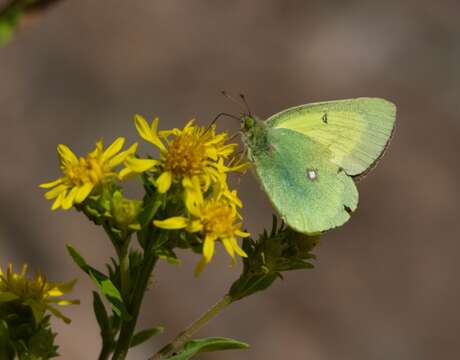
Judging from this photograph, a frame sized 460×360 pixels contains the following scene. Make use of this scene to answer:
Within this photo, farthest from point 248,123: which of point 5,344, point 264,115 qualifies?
point 264,115

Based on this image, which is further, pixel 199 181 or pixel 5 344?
pixel 199 181

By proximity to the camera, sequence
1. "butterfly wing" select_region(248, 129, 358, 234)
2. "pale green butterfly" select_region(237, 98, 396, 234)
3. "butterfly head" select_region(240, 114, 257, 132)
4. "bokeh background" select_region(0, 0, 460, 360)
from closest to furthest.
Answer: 1. "butterfly wing" select_region(248, 129, 358, 234)
2. "pale green butterfly" select_region(237, 98, 396, 234)
3. "butterfly head" select_region(240, 114, 257, 132)
4. "bokeh background" select_region(0, 0, 460, 360)

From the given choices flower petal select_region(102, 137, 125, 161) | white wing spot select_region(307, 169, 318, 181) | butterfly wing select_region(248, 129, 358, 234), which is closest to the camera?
flower petal select_region(102, 137, 125, 161)

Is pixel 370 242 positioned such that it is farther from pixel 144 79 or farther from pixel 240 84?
pixel 144 79

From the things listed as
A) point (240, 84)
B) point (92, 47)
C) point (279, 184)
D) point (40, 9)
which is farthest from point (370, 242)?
point (40, 9)

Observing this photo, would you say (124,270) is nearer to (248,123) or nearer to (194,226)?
(194,226)

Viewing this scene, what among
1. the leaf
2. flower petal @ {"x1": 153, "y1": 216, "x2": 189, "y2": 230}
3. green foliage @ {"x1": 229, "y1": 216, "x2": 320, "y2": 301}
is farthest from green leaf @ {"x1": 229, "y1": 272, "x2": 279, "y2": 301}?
the leaf

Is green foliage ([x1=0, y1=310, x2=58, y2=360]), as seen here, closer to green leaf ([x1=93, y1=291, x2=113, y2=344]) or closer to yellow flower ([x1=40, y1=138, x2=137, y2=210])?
green leaf ([x1=93, y1=291, x2=113, y2=344])
